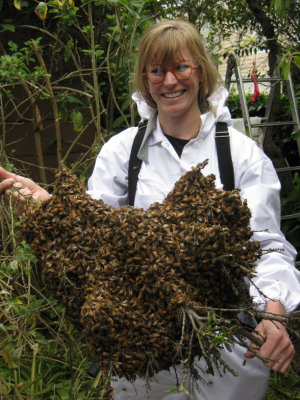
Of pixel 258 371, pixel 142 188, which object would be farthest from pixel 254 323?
pixel 142 188

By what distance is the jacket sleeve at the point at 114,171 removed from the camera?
1966mm

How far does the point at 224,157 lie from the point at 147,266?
0.85m

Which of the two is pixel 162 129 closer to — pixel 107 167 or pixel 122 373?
pixel 107 167

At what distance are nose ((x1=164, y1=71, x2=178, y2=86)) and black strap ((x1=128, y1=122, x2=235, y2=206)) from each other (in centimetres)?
30

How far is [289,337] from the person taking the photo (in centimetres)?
147

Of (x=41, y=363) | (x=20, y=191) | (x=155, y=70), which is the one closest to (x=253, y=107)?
(x=155, y=70)

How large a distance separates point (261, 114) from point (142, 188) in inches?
202

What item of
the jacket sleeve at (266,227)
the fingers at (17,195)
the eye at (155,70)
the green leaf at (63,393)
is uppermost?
the eye at (155,70)

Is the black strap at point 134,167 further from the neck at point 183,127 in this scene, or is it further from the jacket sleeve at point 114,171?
the neck at point 183,127

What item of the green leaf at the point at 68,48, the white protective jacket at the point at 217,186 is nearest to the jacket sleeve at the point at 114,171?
the white protective jacket at the point at 217,186

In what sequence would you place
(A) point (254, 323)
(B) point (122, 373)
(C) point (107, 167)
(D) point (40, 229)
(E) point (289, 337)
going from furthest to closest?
(C) point (107, 167), (A) point (254, 323), (E) point (289, 337), (D) point (40, 229), (B) point (122, 373)

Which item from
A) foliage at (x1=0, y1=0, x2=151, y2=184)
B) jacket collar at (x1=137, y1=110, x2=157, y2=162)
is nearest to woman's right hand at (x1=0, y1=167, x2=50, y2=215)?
jacket collar at (x1=137, y1=110, x2=157, y2=162)

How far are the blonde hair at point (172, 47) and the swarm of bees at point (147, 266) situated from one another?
0.84 m

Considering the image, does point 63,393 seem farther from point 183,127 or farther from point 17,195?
point 183,127
